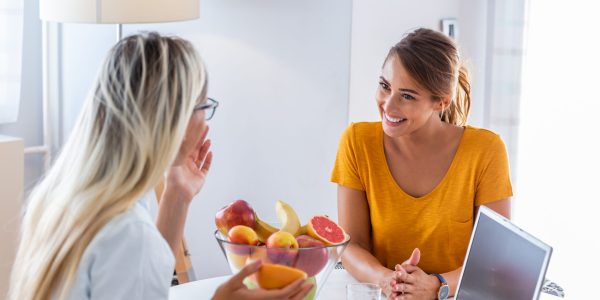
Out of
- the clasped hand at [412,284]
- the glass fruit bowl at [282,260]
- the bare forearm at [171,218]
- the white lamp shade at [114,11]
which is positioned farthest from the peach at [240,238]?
the white lamp shade at [114,11]

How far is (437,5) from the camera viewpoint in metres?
3.53

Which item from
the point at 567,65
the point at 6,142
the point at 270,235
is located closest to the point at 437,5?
the point at 567,65

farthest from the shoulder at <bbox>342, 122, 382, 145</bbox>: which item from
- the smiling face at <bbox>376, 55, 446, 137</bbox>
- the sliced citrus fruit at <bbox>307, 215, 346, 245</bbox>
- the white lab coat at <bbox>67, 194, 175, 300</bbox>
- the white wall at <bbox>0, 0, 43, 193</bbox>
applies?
the white wall at <bbox>0, 0, 43, 193</bbox>

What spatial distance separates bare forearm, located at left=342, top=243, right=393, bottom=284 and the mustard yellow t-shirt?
10 centimetres

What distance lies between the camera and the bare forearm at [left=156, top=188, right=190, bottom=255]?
170cm

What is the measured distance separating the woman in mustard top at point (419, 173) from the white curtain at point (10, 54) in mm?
1554

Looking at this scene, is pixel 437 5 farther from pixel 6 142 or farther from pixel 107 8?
pixel 6 142

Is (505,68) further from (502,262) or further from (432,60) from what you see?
(502,262)

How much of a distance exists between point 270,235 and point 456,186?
70 centimetres

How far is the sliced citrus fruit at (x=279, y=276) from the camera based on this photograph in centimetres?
154

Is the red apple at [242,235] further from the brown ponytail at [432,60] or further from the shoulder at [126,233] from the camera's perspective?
the brown ponytail at [432,60]

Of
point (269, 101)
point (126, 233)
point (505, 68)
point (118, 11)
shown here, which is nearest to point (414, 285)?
point (126, 233)

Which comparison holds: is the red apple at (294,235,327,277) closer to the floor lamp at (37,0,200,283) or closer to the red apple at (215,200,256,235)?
the red apple at (215,200,256,235)

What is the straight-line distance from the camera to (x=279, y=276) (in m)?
1.54
